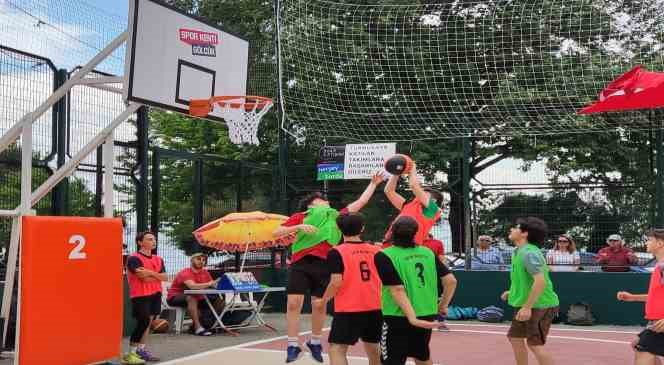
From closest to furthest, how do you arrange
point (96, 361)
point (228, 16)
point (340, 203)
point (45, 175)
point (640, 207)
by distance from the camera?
point (96, 361)
point (45, 175)
point (640, 207)
point (340, 203)
point (228, 16)

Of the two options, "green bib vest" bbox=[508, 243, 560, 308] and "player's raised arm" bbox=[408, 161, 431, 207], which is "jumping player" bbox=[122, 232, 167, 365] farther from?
"green bib vest" bbox=[508, 243, 560, 308]

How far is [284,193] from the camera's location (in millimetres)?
16734

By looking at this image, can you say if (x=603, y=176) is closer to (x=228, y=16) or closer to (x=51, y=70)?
(x=51, y=70)

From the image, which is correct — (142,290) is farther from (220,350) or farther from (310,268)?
(310,268)

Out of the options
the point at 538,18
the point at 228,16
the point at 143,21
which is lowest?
the point at 143,21

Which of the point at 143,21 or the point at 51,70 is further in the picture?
the point at 51,70

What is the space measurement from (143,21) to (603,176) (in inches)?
356

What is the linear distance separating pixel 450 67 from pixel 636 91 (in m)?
6.57

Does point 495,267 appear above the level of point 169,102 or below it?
below

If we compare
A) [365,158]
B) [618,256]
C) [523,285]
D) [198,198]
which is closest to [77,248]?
[523,285]

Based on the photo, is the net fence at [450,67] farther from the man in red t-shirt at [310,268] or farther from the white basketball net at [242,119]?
the man in red t-shirt at [310,268]

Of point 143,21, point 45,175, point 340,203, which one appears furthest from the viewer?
point 340,203

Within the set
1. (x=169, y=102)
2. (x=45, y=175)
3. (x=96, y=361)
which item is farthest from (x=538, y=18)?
(x=96, y=361)

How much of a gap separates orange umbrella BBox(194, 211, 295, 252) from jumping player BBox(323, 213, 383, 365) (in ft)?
20.6
